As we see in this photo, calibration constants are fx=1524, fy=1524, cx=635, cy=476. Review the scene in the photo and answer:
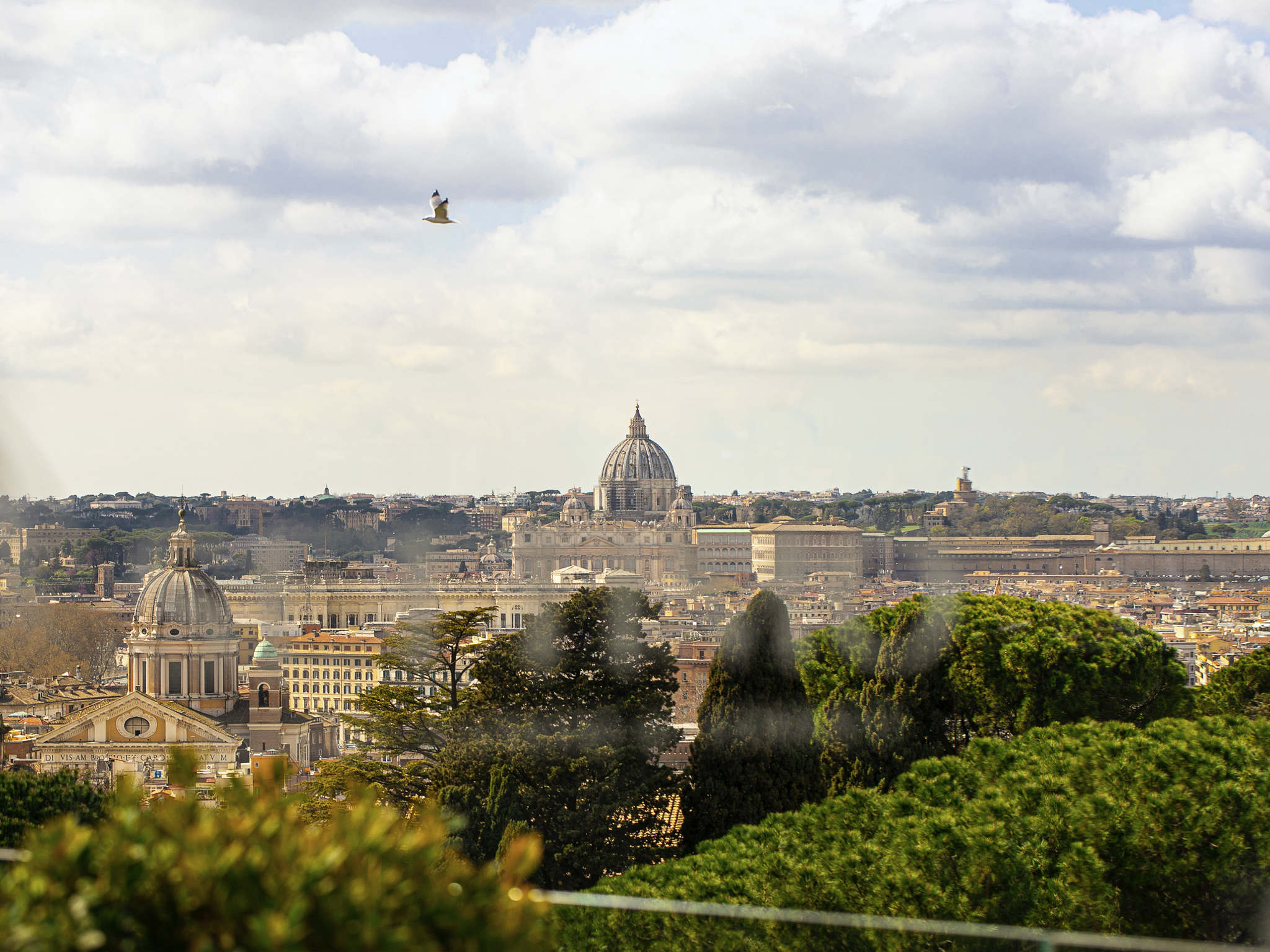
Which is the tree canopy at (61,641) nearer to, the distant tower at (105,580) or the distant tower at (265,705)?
the distant tower at (265,705)

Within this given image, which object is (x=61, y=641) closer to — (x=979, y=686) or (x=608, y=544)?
(x=979, y=686)

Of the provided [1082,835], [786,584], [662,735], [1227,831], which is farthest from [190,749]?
[786,584]

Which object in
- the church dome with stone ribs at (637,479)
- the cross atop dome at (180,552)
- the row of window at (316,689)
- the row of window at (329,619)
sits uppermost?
the church dome with stone ribs at (637,479)

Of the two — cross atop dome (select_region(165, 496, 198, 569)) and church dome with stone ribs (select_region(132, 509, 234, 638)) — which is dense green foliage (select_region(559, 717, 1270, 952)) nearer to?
church dome with stone ribs (select_region(132, 509, 234, 638))

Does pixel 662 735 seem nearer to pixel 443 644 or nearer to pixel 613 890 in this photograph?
pixel 443 644

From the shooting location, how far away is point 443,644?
1341 cm

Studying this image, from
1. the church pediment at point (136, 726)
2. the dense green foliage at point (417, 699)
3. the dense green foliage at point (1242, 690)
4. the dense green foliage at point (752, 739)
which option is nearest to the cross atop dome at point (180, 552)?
the church pediment at point (136, 726)

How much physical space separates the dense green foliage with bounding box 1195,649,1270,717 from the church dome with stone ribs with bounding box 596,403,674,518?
82.9 meters

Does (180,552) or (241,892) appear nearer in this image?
(241,892)

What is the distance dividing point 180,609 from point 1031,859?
938 inches

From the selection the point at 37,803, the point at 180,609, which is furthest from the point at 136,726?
the point at 37,803

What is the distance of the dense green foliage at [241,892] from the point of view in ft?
6.66

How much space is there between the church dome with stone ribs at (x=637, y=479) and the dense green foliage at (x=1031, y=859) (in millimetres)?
88256

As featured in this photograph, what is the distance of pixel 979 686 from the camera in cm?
1131
